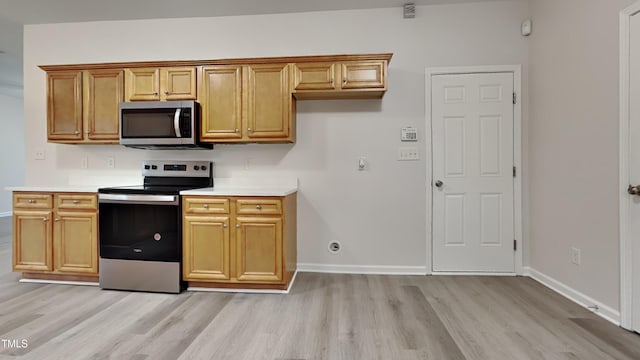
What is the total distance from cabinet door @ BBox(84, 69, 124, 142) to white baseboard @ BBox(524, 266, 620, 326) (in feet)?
13.9

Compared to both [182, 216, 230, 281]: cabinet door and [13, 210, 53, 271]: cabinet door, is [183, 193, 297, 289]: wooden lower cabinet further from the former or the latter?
[13, 210, 53, 271]: cabinet door

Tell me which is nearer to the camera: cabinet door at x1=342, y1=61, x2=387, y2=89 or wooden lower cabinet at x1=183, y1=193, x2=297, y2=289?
wooden lower cabinet at x1=183, y1=193, x2=297, y2=289

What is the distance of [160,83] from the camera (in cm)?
292

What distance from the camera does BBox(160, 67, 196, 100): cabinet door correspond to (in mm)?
2898

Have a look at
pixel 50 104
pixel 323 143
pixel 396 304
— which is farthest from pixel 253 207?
pixel 50 104

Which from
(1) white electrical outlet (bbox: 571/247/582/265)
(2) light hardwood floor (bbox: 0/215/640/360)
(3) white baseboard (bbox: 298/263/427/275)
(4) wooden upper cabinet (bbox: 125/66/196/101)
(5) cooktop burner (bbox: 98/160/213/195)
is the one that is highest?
(4) wooden upper cabinet (bbox: 125/66/196/101)

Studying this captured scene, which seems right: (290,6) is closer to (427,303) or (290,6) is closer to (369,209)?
(369,209)

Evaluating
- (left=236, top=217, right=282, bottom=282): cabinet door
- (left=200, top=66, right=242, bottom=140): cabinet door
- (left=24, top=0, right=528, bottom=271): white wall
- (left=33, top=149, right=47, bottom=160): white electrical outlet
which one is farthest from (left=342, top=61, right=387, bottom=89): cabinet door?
(left=33, top=149, right=47, bottom=160): white electrical outlet

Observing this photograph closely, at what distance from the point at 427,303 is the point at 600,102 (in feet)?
6.28

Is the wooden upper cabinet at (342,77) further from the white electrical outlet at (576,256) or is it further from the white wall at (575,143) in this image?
the white electrical outlet at (576,256)

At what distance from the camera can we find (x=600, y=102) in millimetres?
2152

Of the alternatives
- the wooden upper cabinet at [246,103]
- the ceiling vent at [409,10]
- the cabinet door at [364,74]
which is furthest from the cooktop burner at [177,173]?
A: the ceiling vent at [409,10]

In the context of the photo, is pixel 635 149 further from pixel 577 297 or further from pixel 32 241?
pixel 32 241

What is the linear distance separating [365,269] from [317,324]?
1139mm
